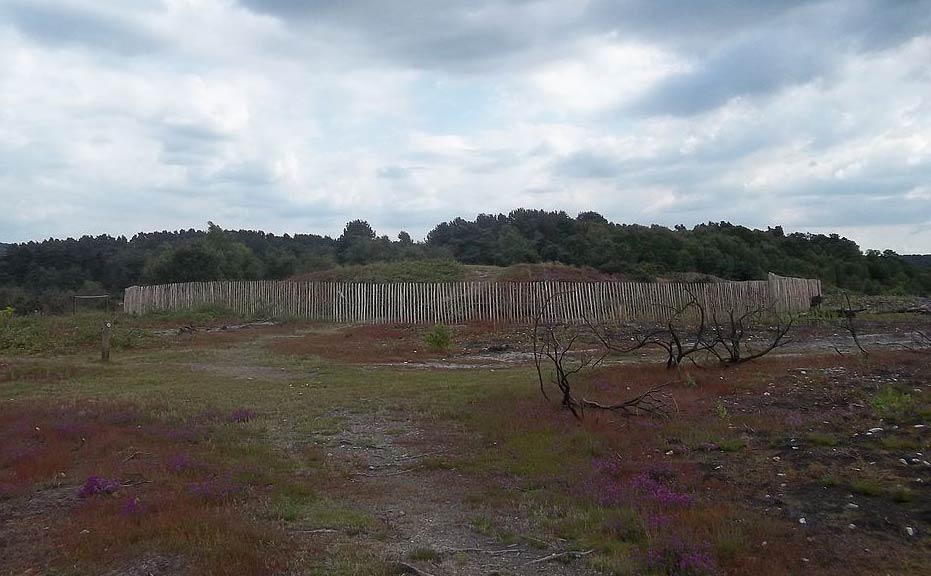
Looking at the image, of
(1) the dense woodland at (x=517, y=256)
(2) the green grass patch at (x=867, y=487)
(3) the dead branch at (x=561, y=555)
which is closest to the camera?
(3) the dead branch at (x=561, y=555)

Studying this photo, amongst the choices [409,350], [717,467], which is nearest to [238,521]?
[717,467]

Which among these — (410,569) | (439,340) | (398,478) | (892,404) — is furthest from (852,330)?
(410,569)

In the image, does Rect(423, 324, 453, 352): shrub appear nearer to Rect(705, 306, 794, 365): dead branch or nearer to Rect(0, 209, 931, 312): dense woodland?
Rect(705, 306, 794, 365): dead branch

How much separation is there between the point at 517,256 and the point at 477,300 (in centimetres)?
2658

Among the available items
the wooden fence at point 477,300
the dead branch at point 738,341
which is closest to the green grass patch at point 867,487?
the dead branch at point 738,341

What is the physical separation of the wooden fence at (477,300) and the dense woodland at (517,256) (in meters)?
12.1

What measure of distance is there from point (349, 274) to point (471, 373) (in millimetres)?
21567

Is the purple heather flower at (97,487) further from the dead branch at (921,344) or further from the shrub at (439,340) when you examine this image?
the shrub at (439,340)

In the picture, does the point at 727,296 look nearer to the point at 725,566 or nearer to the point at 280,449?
the point at 280,449

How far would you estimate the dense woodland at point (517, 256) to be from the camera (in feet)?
169

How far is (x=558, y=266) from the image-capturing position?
38531mm

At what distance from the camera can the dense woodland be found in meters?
51.6

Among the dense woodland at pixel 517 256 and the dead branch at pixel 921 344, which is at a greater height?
the dense woodland at pixel 517 256

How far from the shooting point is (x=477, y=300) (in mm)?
29109
